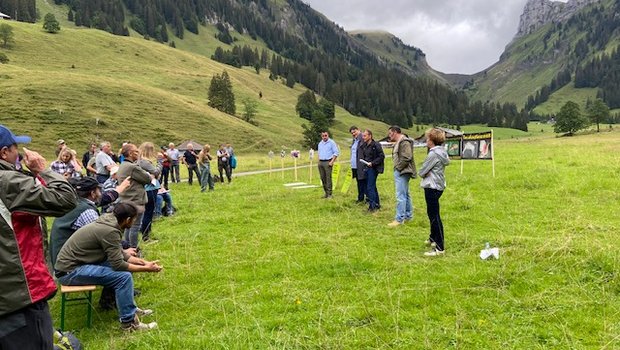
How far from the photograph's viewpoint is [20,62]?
8069cm

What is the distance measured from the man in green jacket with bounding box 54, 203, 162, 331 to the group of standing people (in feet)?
17.8

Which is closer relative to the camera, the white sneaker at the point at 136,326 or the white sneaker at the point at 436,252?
the white sneaker at the point at 136,326

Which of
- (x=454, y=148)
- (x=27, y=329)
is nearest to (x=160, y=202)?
(x=27, y=329)

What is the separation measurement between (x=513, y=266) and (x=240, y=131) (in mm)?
67954

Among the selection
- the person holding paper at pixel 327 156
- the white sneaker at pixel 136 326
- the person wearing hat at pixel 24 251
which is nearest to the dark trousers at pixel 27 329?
the person wearing hat at pixel 24 251

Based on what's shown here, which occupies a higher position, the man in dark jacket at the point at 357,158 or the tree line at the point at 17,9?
the tree line at the point at 17,9

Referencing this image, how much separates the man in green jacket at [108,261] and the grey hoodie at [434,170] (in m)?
5.59

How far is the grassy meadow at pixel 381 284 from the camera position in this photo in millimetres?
5184

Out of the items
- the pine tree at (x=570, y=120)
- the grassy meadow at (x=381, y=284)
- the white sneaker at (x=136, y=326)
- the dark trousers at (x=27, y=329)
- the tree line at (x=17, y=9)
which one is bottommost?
the white sneaker at (x=136, y=326)

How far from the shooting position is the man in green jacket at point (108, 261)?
5969 millimetres

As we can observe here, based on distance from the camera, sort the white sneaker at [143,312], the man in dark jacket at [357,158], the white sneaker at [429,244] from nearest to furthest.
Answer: the white sneaker at [143,312], the white sneaker at [429,244], the man in dark jacket at [357,158]

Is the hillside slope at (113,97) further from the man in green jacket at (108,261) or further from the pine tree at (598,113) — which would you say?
the pine tree at (598,113)

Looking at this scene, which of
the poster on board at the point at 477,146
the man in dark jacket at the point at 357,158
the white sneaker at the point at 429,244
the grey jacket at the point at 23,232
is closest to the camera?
the grey jacket at the point at 23,232

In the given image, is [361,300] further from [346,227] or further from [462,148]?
[462,148]
